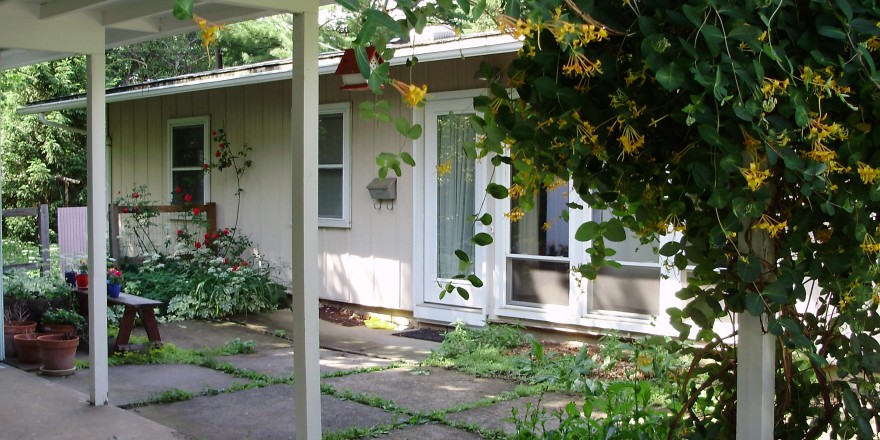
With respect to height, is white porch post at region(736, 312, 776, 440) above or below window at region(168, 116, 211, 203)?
below

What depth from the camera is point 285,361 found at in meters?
7.85

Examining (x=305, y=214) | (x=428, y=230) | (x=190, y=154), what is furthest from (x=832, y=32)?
(x=190, y=154)

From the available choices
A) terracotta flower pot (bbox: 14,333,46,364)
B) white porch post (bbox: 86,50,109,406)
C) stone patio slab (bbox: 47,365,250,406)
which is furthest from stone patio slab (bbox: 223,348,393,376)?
white porch post (bbox: 86,50,109,406)

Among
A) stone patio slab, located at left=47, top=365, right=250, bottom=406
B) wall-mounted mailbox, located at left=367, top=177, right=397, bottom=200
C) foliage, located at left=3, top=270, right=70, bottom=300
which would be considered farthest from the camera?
wall-mounted mailbox, located at left=367, top=177, right=397, bottom=200

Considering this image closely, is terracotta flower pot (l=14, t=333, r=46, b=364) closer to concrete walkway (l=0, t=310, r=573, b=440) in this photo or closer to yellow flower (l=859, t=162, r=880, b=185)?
concrete walkway (l=0, t=310, r=573, b=440)

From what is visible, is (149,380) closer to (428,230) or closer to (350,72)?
(350,72)

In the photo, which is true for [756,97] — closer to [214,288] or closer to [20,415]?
[20,415]

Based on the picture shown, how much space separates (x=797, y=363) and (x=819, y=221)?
62 centimetres

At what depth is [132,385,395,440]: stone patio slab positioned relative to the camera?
5477mm

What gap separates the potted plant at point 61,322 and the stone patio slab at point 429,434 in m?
3.95

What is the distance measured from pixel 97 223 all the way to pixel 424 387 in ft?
8.81

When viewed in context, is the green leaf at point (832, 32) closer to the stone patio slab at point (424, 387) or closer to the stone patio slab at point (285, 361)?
the stone patio slab at point (424, 387)

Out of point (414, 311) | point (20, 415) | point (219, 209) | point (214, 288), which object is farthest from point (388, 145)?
point (20, 415)

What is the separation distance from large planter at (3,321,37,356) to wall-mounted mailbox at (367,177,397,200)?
3693mm
